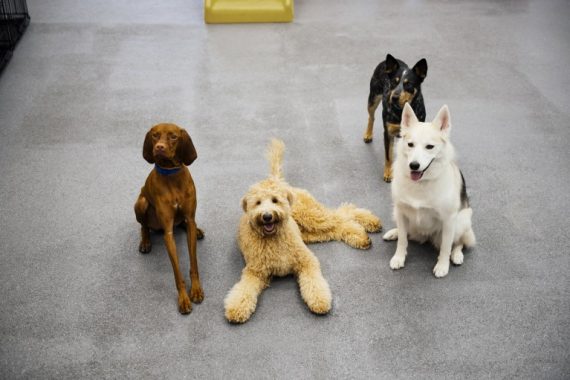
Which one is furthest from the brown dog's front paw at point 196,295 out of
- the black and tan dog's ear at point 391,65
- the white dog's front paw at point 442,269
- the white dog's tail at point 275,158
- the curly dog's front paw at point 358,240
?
the black and tan dog's ear at point 391,65

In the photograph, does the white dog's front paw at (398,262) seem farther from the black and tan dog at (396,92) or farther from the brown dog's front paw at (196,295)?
the brown dog's front paw at (196,295)

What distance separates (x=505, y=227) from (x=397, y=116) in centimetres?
92

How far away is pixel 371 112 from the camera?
381 centimetres

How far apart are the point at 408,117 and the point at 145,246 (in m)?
1.57

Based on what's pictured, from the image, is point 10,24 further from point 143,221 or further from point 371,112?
point 371,112

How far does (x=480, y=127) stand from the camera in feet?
13.5

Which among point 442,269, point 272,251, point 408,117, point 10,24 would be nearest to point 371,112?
point 408,117

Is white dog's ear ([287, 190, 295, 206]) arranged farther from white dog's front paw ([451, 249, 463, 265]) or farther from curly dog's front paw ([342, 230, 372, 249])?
white dog's front paw ([451, 249, 463, 265])

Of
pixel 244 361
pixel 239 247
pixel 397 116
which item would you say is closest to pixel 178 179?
pixel 239 247

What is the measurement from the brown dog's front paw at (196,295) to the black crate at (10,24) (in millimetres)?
3354

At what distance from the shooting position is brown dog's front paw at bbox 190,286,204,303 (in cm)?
268

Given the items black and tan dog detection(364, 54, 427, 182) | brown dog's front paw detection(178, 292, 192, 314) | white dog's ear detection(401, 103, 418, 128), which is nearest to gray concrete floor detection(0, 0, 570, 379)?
brown dog's front paw detection(178, 292, 192, 314)

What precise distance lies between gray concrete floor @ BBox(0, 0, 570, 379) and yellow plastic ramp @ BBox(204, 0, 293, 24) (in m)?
0.15

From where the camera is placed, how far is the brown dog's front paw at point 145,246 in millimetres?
2988
